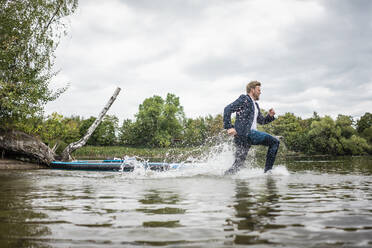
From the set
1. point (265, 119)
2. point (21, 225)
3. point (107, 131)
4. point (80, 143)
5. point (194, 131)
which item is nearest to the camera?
point (21, 225)

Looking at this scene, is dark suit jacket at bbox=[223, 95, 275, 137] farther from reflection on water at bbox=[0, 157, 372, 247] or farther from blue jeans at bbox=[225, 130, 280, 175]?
reflection on water at bbox=[0, 157, 372, 247]

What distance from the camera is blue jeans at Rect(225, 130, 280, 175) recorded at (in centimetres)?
762

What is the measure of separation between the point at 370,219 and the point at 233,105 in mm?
5337

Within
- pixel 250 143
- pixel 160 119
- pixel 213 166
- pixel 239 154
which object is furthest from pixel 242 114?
pixel 160 119

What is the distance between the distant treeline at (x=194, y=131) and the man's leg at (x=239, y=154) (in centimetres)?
3426

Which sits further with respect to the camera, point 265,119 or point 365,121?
point 365,121

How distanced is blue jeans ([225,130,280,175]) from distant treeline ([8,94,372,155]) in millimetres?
34290

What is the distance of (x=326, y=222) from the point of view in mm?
2543

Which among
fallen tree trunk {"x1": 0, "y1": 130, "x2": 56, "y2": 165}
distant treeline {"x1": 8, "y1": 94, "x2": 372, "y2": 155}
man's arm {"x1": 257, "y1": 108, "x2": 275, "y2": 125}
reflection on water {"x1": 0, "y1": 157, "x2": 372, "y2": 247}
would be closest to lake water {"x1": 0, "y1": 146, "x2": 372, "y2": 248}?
reflection on water {"x1": 0, "y1": 157, "x2": 372, "y2": 247}

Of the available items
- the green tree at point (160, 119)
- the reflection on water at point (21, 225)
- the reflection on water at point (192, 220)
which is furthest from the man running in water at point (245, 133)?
the green tree at point (160, 119)

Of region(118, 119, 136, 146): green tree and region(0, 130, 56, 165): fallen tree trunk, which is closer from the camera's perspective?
region(0, 130, 56, 165): fallen tree trunk

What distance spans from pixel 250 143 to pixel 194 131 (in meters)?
69.4

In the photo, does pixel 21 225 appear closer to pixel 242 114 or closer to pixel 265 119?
pixel 242 114

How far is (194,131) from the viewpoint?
253ft
